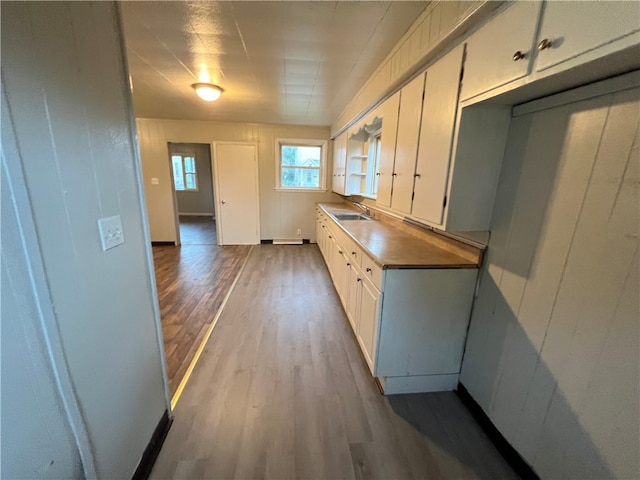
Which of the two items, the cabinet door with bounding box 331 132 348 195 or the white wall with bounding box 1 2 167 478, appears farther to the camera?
the cabinet door with bounding box 331 132 348 195

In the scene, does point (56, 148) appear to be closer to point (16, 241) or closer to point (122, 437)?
point (16, 241)

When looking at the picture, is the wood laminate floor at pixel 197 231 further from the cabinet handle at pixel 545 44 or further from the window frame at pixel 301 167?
the cabinet handle at pixel 545 44

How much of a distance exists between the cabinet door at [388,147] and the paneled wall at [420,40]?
14 cm

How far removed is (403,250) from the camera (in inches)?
74.5

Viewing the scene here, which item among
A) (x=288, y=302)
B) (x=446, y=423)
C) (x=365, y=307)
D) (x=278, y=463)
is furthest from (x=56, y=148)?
(x=288, y=302)

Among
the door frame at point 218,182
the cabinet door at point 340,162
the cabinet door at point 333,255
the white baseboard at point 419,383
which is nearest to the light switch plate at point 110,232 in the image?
the white baseboard at point 419,383

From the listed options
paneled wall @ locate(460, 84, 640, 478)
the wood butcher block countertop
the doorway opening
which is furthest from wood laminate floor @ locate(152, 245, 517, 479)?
the doorway opening

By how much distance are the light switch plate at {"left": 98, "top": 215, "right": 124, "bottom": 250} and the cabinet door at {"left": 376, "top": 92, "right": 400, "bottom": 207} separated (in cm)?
195

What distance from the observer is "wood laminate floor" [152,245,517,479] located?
1.33 meters

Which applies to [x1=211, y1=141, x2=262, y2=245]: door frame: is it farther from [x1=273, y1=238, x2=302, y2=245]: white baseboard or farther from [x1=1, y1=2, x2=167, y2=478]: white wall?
[x1=1, y1=2, x2=167, y2=478]: white wall

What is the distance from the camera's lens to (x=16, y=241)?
0.68 meters

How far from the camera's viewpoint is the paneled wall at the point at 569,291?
93cm

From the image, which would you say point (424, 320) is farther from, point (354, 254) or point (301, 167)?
point (301, 167)

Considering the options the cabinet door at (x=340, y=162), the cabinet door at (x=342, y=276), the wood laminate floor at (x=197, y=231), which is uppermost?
the cabinet door at (x=340, y=162)
